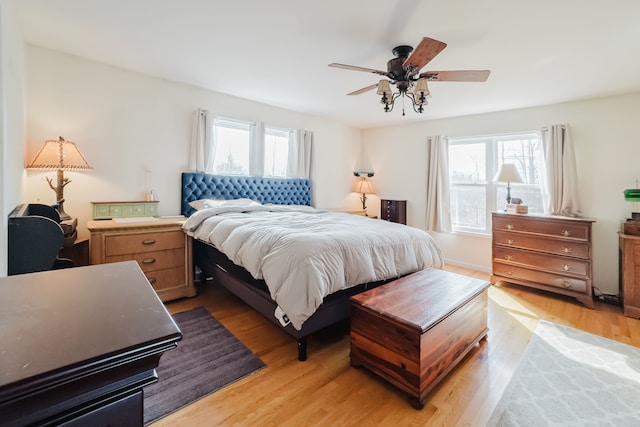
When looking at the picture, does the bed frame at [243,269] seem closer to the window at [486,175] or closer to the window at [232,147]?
the window at [232,147]

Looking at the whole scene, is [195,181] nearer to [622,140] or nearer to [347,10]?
[347,10]

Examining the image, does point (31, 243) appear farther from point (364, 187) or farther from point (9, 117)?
point (364, 187)

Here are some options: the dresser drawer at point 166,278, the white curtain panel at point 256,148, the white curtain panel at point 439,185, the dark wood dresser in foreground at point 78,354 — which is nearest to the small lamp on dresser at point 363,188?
the white curtain panel at point 439,185

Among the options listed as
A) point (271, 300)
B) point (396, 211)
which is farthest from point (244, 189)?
point (396, 211)

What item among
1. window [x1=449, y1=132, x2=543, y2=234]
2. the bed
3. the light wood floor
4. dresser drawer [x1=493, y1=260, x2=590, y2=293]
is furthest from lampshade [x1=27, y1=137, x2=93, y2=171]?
window [x1=449, y1=132, x2=543, y2=234]

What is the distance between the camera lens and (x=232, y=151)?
13.5 ft

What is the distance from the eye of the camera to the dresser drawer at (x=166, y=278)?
9.59 feet

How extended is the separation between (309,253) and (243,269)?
83cm

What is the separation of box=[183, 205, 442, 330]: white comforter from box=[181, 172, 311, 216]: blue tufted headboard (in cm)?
81

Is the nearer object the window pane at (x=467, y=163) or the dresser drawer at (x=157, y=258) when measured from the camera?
the dresser drawer at (x=157, y=258)

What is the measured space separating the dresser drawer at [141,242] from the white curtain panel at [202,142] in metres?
1.05

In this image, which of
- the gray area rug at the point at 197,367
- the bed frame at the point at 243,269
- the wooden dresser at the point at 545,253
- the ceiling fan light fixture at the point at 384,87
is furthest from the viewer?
the wooden dresser at the point at 545,253

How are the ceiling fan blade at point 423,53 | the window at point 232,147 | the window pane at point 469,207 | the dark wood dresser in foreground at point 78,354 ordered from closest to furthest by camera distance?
the dark wood dresser in foreground at point 78,354
the ceiling fan blade at point 423,53
the window at point 232,147
the window pane at point 469,207

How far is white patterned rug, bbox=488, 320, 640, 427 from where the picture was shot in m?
1.61
